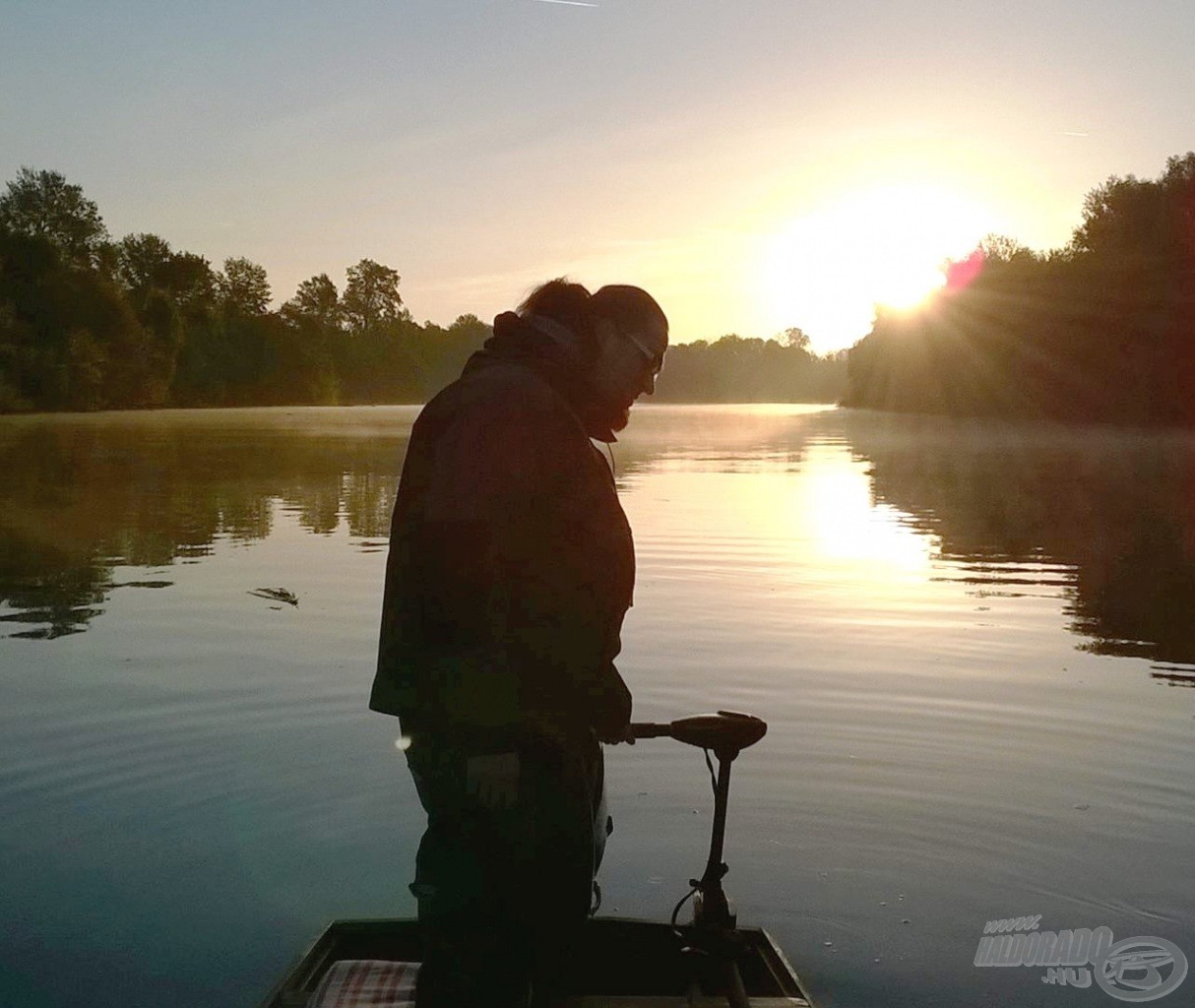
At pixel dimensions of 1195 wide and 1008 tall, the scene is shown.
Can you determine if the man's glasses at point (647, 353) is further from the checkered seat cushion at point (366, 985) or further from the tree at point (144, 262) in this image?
the tree at point (144, 262)

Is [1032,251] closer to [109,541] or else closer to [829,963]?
[109,541]

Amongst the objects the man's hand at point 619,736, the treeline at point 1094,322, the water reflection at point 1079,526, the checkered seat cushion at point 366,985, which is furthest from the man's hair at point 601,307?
the treeline at point 1094,322

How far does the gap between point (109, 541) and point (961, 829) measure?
15570mm

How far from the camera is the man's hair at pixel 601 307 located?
4.10 meters

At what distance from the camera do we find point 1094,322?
68812 millimetres

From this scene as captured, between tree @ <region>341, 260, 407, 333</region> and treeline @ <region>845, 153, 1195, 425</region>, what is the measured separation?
114 m

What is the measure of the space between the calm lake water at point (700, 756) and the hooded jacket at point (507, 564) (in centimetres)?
235

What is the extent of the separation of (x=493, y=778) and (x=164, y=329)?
408ft

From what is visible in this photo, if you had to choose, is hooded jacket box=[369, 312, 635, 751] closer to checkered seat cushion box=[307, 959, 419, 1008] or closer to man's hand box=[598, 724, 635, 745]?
man's hand box=[598, 724, 635, 745]

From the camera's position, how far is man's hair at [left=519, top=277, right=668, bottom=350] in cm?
410

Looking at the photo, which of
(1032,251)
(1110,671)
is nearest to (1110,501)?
(1110,671)

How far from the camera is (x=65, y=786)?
832cm

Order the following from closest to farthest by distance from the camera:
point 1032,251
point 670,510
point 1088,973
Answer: point 1088,973 → point 670,510 → point 1032,251

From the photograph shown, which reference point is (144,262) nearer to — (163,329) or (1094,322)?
(163,329)
